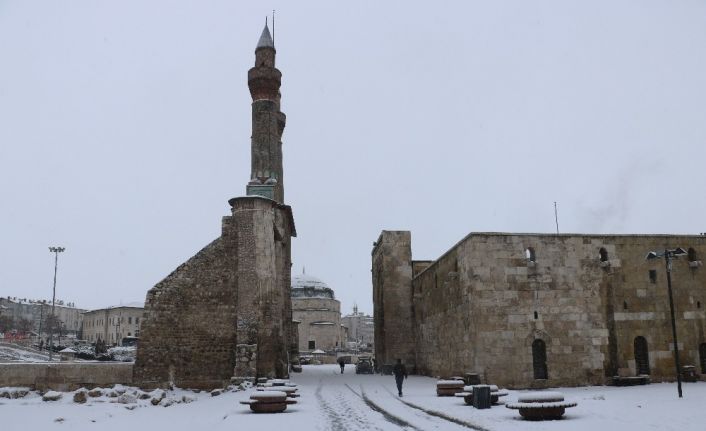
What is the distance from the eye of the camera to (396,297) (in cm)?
3838

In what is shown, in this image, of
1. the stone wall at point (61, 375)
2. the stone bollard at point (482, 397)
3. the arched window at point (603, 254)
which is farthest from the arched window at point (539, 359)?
the stone wall at point (61, 375)

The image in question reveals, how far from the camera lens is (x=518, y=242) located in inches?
921

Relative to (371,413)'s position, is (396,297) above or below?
above

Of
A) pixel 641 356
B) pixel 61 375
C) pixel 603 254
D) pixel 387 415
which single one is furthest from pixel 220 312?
pixel 641 356

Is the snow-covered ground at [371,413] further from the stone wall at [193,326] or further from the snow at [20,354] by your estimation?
the snow at [20,354]

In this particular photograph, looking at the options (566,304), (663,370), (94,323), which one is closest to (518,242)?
(566,304)

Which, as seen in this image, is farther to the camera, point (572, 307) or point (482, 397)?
point (572, 307)

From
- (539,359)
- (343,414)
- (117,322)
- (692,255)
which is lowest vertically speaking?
(343,414)

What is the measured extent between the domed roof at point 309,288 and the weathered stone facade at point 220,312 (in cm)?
4840

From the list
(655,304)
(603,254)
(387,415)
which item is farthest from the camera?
(603,254)

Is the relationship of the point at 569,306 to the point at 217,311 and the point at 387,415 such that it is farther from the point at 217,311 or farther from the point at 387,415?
the point at 217,311

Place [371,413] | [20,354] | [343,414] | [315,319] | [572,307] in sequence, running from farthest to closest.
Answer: [315,319] < [20,354] < [572,307] < [371,413] < [343,414]

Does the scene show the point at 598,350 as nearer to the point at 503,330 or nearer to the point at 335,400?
the point at 503,330

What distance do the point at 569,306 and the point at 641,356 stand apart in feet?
11.4
